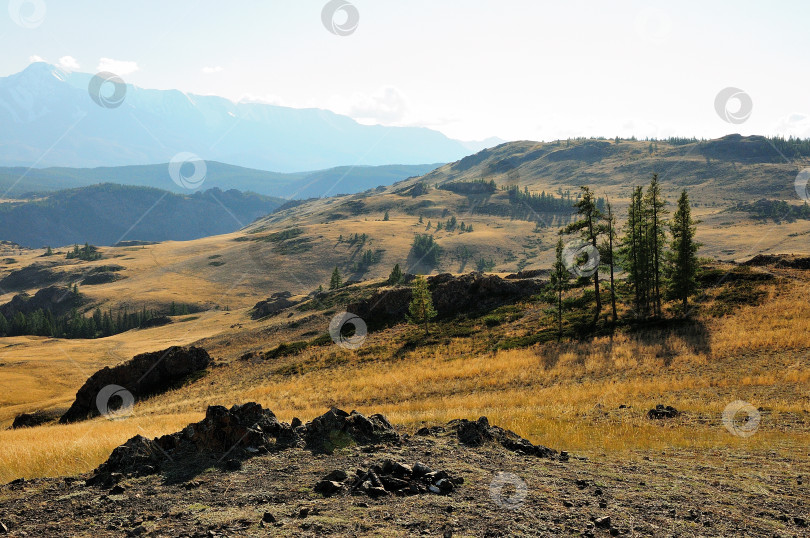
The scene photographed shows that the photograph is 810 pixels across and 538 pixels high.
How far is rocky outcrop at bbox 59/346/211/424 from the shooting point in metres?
36.3

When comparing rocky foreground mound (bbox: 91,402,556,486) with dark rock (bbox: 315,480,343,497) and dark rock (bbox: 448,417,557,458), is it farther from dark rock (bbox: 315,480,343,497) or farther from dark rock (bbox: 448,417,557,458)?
dark rock (bbox: 315,480,343,497)

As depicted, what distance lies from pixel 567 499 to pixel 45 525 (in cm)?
878

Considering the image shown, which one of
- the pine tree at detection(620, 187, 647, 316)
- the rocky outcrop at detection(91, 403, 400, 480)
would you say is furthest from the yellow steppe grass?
the pine tree at detection(620, 187, 647, 316)

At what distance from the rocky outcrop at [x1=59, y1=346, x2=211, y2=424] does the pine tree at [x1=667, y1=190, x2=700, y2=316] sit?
51.9 metres

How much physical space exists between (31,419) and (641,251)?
185 feet

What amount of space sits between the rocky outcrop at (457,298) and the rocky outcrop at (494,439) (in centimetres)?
5031

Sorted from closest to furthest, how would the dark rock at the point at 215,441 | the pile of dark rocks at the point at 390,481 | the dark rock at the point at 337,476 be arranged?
the pile of dark rocks at the point at 390,481 → the dark rock at the point at 337,476 → the dark rock at the point at 215,441

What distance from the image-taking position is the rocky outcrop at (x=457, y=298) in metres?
64.6

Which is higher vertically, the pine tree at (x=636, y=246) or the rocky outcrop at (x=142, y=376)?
the pine tree at (x=636, y=246)

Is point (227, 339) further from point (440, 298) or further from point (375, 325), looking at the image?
point (440, 298)

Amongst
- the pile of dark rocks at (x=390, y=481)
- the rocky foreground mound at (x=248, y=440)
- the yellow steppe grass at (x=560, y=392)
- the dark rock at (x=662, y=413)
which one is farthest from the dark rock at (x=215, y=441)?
the dark rock at (x=662, y=413)

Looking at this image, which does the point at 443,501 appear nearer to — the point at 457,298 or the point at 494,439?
the point at 494,439

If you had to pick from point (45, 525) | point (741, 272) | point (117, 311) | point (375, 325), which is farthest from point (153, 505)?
point (117, 311)

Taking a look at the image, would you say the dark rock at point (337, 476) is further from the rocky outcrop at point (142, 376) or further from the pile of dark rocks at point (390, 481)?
the rocky outcrop at point (142, 376)
